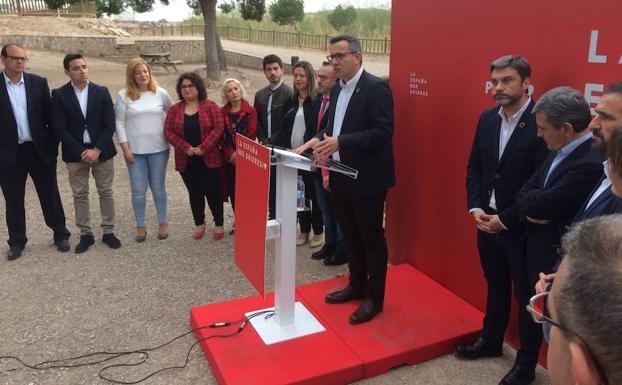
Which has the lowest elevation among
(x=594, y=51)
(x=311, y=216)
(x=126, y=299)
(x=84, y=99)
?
(x=126, y=299)

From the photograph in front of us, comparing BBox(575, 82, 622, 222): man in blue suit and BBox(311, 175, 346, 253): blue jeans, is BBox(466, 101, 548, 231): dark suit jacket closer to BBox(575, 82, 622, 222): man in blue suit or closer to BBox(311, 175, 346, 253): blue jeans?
BBox(575, 82, 622, 222): man in blue suit

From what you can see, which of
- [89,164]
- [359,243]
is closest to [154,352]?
[359,243]

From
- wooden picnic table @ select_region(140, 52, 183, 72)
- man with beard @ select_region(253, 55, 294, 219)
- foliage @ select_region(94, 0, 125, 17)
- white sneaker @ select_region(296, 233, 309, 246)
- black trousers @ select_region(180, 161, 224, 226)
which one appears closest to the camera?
man with beard @ select_region(253, 55, 294, 219)

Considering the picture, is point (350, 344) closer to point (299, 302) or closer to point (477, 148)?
point (299, 302)

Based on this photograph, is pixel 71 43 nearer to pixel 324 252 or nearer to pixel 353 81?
pixel 324 252

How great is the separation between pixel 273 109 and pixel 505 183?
2689 millimetres

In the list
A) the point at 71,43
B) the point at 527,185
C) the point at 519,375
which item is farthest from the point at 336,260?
the point at 71,43

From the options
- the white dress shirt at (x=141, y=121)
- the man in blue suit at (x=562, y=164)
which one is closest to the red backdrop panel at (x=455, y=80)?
the man in blue suit at (x=562, y=164)

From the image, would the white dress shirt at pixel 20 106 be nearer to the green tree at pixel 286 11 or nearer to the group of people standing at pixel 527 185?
the group of people standing at pixel 527 185

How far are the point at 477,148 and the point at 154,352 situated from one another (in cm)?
245

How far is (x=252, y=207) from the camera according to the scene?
3.11 m

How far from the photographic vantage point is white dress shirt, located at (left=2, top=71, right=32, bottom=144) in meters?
4.63

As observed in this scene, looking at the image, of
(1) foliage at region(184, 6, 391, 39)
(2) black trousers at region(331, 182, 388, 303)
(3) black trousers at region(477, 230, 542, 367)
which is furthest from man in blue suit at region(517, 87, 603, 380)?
(1) foliage at region(184, 6, 391, 39)

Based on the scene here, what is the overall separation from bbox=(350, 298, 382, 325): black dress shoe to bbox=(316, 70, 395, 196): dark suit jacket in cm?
79
